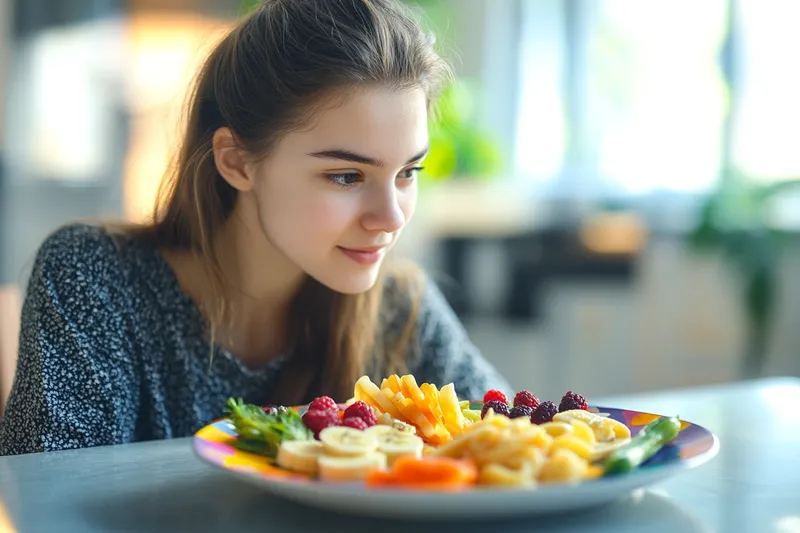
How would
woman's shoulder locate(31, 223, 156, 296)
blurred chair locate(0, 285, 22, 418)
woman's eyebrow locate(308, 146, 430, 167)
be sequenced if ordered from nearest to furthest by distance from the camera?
woman's eyebrow locate(308, 146, 430, 167), woman's shoulder locate(31, 223, 156, 296), blurred chair locate(0, 285, 22, 418)

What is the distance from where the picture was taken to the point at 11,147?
4.01m

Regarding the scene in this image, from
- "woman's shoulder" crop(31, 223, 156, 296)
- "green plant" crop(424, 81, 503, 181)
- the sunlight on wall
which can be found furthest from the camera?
"green plant" crop(424, 81, 503, 181)

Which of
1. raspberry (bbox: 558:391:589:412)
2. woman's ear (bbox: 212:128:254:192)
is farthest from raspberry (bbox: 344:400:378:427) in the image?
woman's ear (bbox: 212:128:254:192)

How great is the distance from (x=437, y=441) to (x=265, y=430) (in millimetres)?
192

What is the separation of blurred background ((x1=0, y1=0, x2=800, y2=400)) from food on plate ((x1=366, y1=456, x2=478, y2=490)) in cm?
288

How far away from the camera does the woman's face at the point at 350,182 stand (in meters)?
1.33

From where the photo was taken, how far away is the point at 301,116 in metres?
1.39

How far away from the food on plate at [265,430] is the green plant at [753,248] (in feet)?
9.15

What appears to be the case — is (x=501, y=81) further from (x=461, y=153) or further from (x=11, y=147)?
(x=11, y=147)

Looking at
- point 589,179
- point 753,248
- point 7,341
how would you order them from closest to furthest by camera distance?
point 7,341 → point 753,248 → point 589,179

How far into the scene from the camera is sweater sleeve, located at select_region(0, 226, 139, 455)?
4.34 feet

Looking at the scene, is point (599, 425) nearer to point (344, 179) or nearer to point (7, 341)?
point (344, 179)

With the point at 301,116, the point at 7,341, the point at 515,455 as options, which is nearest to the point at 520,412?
the point at 515,455

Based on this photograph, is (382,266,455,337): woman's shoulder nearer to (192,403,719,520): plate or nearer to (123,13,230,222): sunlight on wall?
(192,403,719,520): plate
